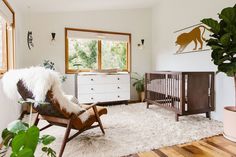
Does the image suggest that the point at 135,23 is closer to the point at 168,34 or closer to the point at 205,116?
the point at 168,34

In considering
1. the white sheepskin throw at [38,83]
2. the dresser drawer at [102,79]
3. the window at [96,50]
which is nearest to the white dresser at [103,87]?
the dresser drawer at [102,79]

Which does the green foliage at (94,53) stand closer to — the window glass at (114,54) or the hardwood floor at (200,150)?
the window glass at (114,54)

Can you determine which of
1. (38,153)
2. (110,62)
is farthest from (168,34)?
(38,153)

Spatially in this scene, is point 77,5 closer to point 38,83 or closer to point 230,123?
point 38,83

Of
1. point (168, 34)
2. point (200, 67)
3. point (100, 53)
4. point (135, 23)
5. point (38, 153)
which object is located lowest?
point (38, 153)

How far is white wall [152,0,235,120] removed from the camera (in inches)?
117

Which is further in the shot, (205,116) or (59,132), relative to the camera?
(205,116)

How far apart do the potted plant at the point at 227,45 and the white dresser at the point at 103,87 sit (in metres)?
2.40

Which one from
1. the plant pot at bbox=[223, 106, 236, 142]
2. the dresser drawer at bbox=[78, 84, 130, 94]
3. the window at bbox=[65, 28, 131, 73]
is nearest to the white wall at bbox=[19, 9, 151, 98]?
the window at bbox=[65, 28, 131, 73]

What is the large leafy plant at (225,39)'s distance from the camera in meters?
2.09

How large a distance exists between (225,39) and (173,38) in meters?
2.11

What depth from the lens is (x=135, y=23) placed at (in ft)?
16.0

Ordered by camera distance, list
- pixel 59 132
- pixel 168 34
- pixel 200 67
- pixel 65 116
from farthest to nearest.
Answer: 1. pixel 168 34
2. pixel 200 67
3. pixel 59 132
4. pixel 65 116

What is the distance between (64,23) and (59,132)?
2700 millimetres
